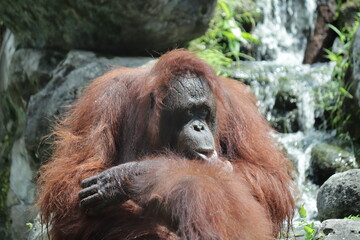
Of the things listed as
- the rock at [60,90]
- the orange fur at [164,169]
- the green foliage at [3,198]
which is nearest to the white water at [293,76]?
Result: the rock at [60,90]

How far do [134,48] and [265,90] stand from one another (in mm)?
1583

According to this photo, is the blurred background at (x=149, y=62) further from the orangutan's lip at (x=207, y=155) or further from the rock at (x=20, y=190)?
the orangutan's lip at (x=207, y=155)

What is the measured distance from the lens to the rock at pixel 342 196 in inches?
175

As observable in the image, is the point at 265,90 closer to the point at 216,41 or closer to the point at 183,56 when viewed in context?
the point at 216,41

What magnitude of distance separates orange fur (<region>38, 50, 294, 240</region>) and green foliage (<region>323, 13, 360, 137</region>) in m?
2.31

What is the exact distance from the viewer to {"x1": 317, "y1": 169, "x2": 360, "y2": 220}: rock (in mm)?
4438

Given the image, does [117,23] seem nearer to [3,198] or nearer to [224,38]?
[224,38]

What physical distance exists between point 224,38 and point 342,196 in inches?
131

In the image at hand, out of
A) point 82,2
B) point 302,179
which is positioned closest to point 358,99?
point 302,179

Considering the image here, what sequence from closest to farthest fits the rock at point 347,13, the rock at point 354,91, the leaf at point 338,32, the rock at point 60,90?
the rock at point 60,90
the rock at point 354,91
the leaf at point 338,32
the rock at point 347,13

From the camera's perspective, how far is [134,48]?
20.3ft

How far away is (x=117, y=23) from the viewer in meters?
5.99

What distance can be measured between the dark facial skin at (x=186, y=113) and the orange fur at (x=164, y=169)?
0.17ft

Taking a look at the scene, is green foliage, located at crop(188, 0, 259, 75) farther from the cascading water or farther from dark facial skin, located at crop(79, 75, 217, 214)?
dark facial skin, located at crop(79, 75, 217, 214)
